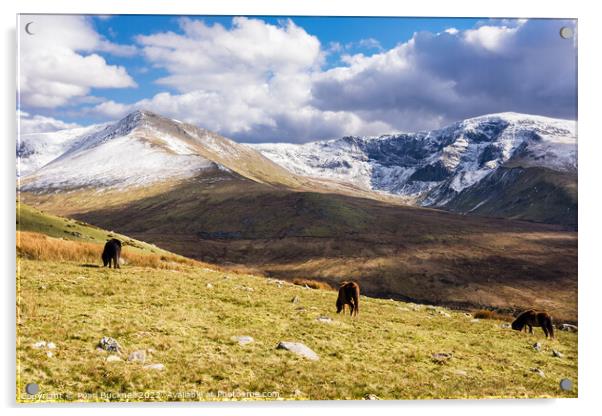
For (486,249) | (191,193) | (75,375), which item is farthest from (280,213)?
(75,375)

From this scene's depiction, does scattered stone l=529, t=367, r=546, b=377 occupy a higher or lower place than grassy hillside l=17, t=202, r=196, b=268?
lower

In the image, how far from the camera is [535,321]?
16484 millimetres

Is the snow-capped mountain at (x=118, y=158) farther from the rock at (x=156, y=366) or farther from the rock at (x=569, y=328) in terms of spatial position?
the rock at (x=569, y=328)

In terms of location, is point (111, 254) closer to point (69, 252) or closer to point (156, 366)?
point (69, 252)

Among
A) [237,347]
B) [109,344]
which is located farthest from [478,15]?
[109,344]

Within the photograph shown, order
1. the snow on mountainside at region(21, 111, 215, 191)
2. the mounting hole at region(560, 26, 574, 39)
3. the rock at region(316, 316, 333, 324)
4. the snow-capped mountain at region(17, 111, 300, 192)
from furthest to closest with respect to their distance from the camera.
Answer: the snow on mountainside at region(21, 111, 215, 191)
the snow-capped mountain at region(17, 111, 300, 192)
the mounting hole at region(560, 26, 574, 39)
the rock at region(316, 316, 333, 324)

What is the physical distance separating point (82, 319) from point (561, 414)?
14.0 meters

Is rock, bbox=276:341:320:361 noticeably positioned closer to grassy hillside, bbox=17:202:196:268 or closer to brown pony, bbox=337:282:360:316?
brown pony, bbox=337:282:360:316

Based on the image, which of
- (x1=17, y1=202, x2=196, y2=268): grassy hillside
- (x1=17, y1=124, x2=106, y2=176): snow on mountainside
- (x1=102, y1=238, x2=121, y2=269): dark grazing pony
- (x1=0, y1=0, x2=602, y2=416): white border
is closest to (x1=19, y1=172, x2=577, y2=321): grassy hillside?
(x1=17, y1=124, x2=106, y2=176): snow on mountainside

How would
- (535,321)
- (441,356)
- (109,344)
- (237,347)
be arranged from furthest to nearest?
(535,321)
(441,356)
(237,347)
(109,344)

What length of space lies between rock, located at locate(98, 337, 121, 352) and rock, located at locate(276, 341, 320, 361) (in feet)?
13.0

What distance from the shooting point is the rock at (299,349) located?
1212 cm

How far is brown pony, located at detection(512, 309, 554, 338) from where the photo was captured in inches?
627

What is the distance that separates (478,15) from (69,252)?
16452mm
